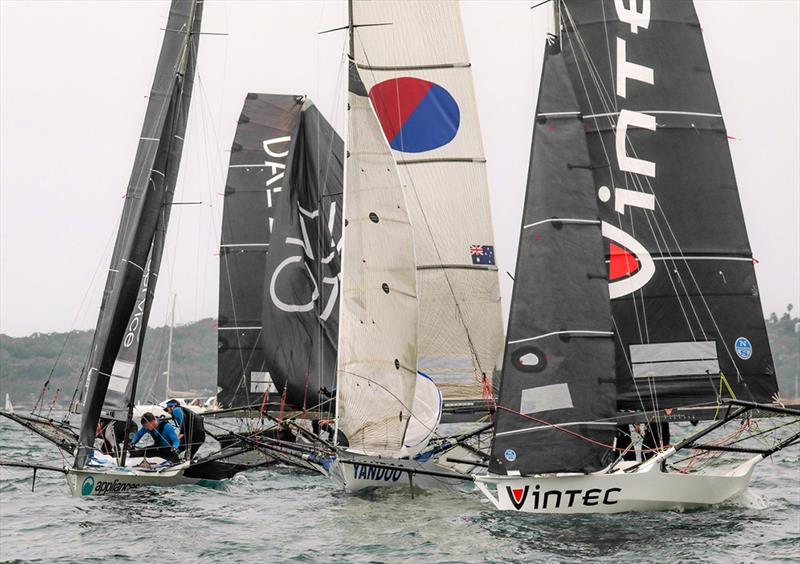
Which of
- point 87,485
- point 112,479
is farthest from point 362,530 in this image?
point 87,485

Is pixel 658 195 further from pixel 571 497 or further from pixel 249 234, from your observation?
pixel 249 234

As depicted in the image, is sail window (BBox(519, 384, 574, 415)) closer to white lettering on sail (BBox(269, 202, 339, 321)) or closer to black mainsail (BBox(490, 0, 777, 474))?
black mainsail (BBox(490, 0, 777, 474))

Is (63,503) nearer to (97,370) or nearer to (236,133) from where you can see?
(97,370)

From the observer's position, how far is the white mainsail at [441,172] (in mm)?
23297

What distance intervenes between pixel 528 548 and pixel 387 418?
15.8 feet

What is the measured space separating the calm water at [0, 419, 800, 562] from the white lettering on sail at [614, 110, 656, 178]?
18.3ft

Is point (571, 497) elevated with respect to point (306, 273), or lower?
lower

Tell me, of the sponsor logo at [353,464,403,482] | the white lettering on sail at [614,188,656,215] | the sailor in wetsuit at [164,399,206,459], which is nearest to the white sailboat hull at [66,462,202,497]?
the sailor in wetsuit at [164,399,206,459]

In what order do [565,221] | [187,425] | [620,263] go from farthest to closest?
[187,425], [620,263], [565,221]

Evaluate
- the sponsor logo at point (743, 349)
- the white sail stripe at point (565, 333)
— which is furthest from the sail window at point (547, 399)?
the sponsor logo at point (743, 349)

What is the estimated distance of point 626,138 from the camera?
20.0 meters

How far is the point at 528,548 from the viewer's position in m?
14.0

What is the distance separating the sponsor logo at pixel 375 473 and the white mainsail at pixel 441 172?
15.3ft

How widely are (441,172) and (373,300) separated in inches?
243
